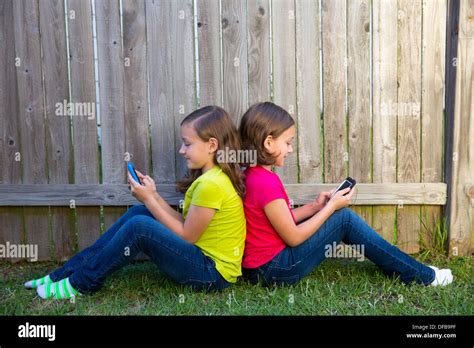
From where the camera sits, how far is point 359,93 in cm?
300

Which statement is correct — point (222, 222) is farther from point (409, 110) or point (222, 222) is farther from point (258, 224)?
point (409, 110)

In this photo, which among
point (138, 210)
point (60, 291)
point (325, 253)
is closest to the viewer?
point (60, 291)

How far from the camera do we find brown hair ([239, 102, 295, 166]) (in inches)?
95.5

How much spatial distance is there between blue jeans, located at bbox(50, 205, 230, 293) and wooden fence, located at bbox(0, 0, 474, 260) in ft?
2.17

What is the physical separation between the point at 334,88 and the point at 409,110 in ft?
1.66

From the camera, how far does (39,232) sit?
3.11 metres

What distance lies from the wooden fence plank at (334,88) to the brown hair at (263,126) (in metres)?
0.64

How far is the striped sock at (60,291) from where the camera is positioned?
7.93 feet

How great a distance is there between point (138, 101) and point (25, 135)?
767mm

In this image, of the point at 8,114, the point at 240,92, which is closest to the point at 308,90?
the point at 240,92

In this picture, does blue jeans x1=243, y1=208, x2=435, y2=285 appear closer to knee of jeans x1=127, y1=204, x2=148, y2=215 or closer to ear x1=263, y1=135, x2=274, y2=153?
ear x1=263, y1=135, x2=274, y2=153

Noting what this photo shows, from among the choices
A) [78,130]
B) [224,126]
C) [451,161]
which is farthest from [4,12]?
[451,161]

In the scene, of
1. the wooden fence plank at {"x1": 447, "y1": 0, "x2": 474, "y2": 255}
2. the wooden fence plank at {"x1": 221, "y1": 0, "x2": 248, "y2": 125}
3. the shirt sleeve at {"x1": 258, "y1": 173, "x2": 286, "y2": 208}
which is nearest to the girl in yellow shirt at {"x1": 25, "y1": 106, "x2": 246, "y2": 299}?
the shirt sleeve at {"x1": 258, "y1": 173, "x2": 286, "y2": 208}

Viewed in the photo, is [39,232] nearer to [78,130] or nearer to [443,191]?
[78,130]
